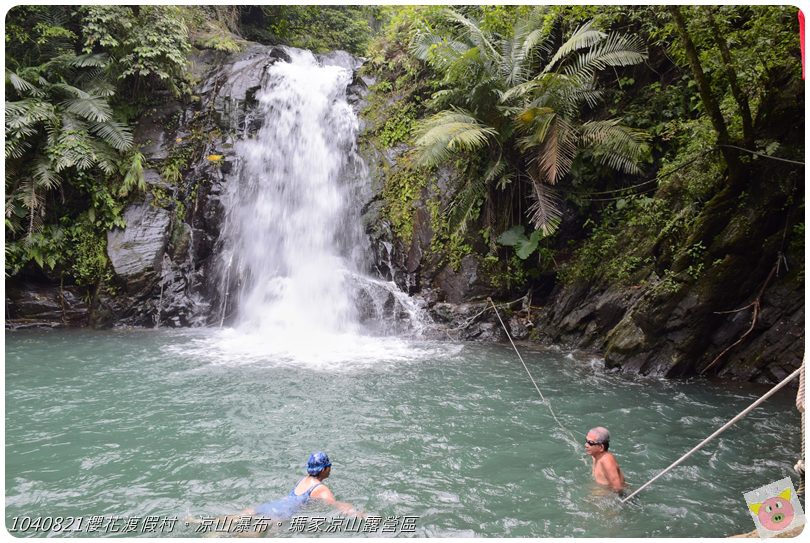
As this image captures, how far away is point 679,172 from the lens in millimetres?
8297

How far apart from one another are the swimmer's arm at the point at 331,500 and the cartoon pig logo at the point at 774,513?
2646mm

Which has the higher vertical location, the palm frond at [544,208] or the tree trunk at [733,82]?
the tree trunk at [733,82]

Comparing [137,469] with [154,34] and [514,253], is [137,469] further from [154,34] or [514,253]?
[154,34]

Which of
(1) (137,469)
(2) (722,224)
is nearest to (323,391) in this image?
(1) (137,469)

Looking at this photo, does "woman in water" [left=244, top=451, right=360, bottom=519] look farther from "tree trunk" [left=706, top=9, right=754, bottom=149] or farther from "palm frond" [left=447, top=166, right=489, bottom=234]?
"palm frond" [left=447, top=166, right=489, bottom=234]

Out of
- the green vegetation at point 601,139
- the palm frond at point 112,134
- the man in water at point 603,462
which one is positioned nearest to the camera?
the man in water at point 603,462

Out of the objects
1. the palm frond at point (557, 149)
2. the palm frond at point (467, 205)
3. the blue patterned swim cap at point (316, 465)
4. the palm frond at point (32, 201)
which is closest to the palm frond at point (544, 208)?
the palm frond at point (557, 149)

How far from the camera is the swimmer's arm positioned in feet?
13.1

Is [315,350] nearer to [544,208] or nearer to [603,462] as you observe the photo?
[544,208]

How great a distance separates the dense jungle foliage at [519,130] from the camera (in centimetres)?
698

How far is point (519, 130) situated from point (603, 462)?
6649 mm

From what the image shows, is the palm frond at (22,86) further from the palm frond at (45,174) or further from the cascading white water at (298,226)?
the cascading white water at (298,226)

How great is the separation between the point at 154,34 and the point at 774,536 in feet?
46.0

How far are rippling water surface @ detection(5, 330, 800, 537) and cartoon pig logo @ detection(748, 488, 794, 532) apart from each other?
3.06ft
